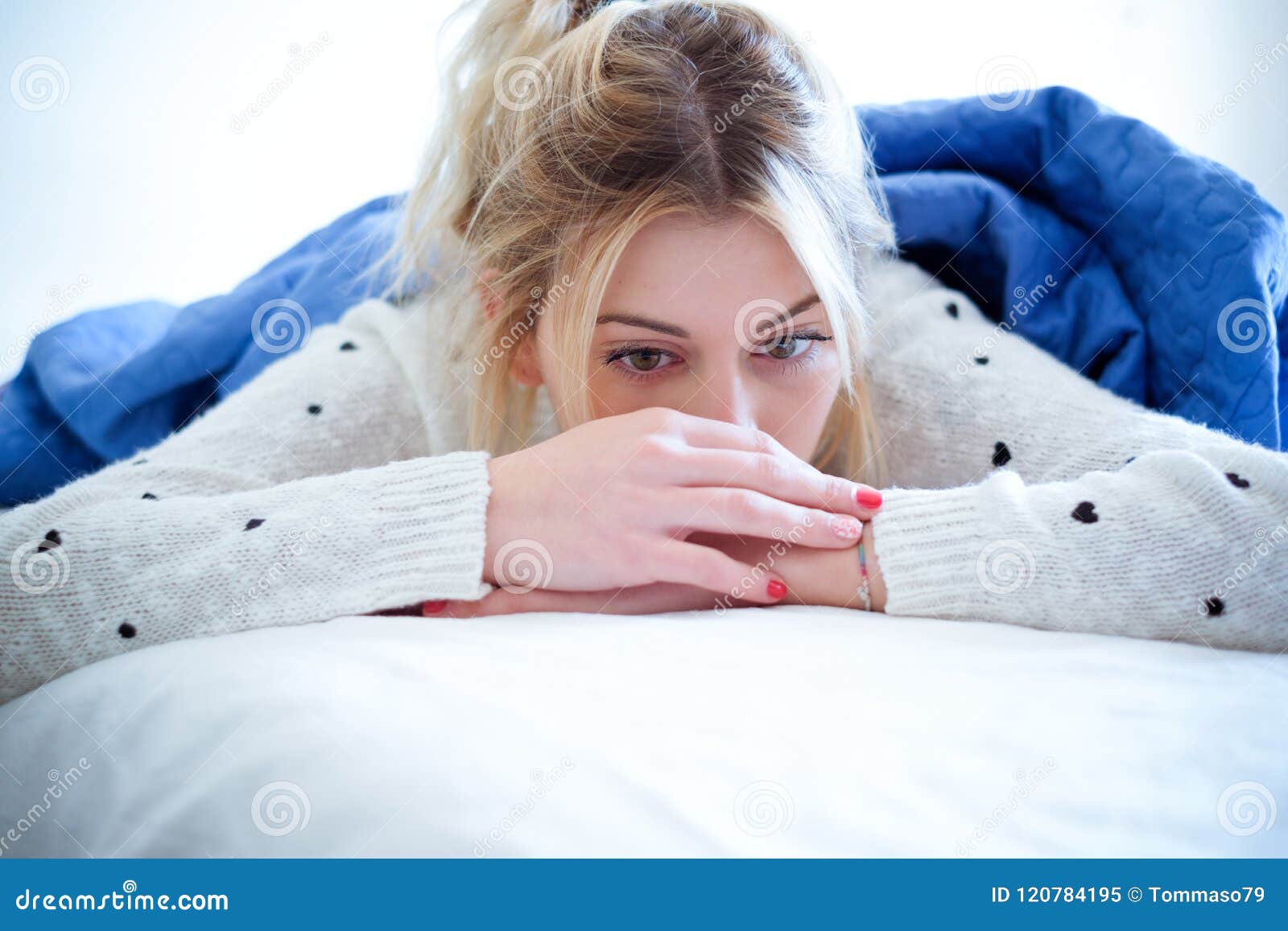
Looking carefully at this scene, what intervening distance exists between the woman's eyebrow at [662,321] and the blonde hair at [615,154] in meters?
0.01

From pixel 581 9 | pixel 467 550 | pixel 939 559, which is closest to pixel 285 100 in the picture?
pixel 581 9

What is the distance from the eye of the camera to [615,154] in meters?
0.95

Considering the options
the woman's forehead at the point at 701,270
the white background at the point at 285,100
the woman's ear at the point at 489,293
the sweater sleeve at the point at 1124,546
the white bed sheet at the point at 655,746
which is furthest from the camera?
the white background at the point at 285,100

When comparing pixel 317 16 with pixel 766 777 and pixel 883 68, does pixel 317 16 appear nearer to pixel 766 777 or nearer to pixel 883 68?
pixel 883 68

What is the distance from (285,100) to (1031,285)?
1.48 metres

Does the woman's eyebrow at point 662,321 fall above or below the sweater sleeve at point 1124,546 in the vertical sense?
above

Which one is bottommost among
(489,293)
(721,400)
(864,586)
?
(864,586)

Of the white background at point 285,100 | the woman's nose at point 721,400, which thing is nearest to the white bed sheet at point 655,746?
the woman's nose at point 721,400

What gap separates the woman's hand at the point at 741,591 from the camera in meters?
0.82

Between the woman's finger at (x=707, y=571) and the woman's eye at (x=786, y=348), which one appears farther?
the woman's eye at (x=786, y=348)

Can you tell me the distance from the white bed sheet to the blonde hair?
0.42 meters

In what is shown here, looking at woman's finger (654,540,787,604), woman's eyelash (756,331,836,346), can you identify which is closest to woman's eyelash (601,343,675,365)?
woman's eyelash (756,331,836,346)

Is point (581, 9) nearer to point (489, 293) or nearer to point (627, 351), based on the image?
point (489, 293)

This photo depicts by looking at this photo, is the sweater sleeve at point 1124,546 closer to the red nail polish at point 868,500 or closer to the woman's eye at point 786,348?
the red nail polish at point 868,500
